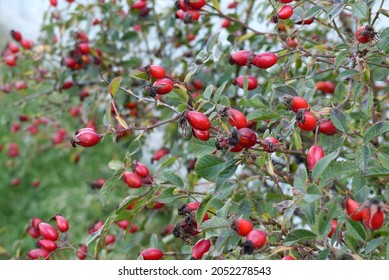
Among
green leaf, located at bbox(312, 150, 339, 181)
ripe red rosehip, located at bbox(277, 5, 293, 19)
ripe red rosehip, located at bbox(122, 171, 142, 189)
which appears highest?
ripe red rosehip, located at bbox(277, 5, 293, 19)

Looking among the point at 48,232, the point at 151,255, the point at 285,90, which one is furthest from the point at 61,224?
the point at 285,90

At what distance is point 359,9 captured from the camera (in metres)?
1.04

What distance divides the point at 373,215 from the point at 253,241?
0.16 metres

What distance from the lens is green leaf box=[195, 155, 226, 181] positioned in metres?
0.98

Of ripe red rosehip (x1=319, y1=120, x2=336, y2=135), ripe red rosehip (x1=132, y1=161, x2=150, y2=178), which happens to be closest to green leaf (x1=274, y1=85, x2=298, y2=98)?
ripe red rosehip (x1=319, y1=120, x2=336, y2=135)

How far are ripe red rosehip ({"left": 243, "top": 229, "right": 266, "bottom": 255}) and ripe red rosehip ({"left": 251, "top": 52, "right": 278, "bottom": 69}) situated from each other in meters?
0.38

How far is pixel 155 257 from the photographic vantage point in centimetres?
120

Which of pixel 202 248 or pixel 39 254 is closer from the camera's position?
pixel 202 248

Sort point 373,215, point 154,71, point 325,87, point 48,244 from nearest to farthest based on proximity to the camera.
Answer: point 373,215, point 154,71, point 48,244, point 325,87

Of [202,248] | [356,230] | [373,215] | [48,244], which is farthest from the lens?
[48,244]

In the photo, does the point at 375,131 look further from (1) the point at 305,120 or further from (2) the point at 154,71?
(2) the point at 154,71

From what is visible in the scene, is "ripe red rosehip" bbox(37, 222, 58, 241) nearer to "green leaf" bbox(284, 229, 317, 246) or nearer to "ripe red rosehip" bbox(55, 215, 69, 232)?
"ripe red rosehip" bbox(55, 215, 69, 232)

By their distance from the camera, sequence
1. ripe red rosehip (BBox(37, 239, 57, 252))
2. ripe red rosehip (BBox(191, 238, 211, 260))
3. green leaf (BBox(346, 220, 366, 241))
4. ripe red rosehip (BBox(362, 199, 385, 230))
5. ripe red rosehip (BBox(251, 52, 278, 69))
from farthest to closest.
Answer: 1. ripe red rosehip (BBox(37, 239, 57, 252))
2. ripe red rosehip (BBox(251, 52, 278, 69))
3. ripe red rosehip (BBox(191, 238, 211, 260))
4. green leaf (BBox(346, 220, 366, 241))
5. ripe red rosehip (BBox(362, 199, 385, 230))
